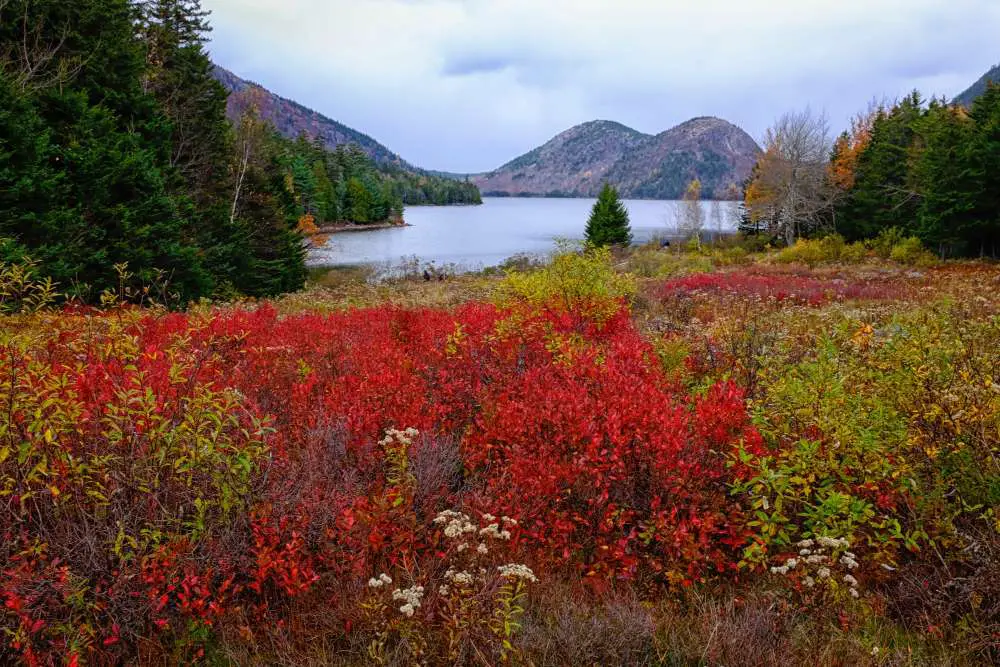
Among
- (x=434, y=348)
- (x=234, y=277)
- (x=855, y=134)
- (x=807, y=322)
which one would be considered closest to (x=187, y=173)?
(x=234, y=277)

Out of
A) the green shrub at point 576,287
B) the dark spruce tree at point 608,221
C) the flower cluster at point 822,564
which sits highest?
the dark spruce tree at point 608,221

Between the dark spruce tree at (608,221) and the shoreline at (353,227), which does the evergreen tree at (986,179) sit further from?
the shoreline at (353,227)

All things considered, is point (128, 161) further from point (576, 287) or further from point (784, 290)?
point (784, 290)

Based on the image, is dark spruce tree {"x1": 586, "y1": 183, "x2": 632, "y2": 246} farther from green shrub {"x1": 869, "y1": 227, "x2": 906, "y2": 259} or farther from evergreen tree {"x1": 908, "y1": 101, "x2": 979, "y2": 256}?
evergreen tree {"x1": 908, "y1": 101, "x2": 979, "y2": 256}

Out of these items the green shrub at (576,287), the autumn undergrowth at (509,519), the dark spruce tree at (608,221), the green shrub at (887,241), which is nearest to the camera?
the autumn undergrowth at (509,519)

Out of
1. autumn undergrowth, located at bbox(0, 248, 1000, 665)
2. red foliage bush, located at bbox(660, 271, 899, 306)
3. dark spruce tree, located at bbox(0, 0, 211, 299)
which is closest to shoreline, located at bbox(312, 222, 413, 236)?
dark spruce tree, located at bbox(0, 0, 211, 299)

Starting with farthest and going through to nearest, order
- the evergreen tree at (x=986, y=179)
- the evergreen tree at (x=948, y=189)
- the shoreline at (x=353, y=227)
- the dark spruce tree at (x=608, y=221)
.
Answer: the shoreline at (x=353, y=227)
the dark spruce tree at (x=608, y=221)
the evergreen tree at (x=948, y=189)
the evergreen tree at (x=986, y=179)

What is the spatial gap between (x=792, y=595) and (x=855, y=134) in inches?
3011

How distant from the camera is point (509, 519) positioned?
347 cm

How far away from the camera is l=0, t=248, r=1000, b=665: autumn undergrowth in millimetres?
3018

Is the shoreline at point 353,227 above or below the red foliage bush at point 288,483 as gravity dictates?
above

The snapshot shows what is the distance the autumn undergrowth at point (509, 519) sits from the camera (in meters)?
3.02

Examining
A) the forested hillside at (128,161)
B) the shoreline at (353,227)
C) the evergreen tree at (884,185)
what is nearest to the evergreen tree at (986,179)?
the evergreen tree at (884,185)

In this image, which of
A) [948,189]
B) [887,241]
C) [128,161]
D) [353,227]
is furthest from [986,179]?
[353,227]
